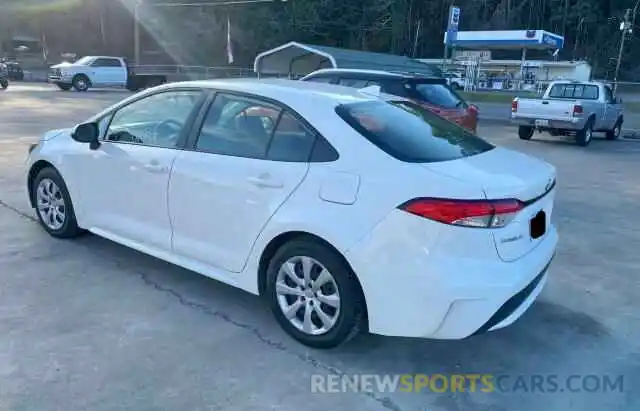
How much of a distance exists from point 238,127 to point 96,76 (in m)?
30.0

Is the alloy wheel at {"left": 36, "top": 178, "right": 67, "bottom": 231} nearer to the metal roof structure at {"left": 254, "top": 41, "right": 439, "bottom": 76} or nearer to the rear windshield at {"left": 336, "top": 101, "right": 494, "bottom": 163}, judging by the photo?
the rear windshield at {"left": 336, "top": 101, "right": 494, "bottom": 163}

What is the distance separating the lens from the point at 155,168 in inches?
154

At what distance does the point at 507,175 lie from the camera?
3139 millimetres

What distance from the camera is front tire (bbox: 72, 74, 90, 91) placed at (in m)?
29.6

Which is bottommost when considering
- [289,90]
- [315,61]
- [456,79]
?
[456,79]

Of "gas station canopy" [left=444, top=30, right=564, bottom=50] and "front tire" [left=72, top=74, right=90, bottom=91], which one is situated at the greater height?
"gas station canopy" [left=444, top=30, right=564, bottom=50]

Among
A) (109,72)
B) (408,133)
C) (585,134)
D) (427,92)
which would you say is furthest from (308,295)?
(109,72)

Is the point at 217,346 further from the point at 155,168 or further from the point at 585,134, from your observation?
the point at 585,134

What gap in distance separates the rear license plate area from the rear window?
1332 centimetres

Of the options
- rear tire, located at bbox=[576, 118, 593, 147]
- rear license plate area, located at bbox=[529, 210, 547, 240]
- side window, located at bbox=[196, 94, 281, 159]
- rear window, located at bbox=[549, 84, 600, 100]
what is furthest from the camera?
rear window, located at bbox=[549, 84, 600, 100]

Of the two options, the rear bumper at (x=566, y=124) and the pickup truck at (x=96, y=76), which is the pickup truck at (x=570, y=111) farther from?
the pickup truck at (x=96, y=76)

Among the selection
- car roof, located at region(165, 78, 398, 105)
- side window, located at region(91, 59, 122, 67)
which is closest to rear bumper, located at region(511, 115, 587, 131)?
car roof, located at region(165, 78, 398, 105)

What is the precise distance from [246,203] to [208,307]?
2.97ft

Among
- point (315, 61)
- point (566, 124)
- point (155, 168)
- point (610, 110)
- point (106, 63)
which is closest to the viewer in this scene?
point (155, 168)
